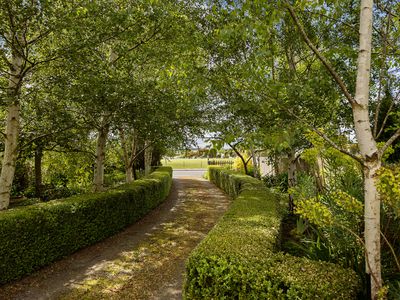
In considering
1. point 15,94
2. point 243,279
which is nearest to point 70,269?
point 15,94

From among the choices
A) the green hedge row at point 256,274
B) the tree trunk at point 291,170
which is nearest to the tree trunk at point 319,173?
the tree trunk at point 291,170

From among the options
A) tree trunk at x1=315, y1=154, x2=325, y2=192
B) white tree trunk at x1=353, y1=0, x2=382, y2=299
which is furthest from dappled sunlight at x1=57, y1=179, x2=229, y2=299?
tree trunk at x1=315, y1=154, x2=325, y2=192

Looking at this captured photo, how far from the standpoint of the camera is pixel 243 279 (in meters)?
2.58

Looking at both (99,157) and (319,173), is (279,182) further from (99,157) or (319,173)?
(99,157)

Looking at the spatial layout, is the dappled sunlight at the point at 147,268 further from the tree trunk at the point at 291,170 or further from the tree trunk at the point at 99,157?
the tree trunk at the point at 291,170

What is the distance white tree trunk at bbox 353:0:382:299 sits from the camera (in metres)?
2.37

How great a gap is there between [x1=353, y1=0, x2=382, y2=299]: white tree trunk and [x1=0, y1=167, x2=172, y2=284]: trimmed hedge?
5.22m

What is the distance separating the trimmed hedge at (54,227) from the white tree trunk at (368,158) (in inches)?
206

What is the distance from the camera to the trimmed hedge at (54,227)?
449 centimetres

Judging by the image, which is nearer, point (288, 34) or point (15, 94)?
point (15, 94)

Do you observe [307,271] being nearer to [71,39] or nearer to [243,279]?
[243,279]

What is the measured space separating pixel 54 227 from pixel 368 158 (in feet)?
18.0

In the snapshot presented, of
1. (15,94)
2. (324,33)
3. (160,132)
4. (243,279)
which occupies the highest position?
(324,33)

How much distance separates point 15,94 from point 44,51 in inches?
60.0
